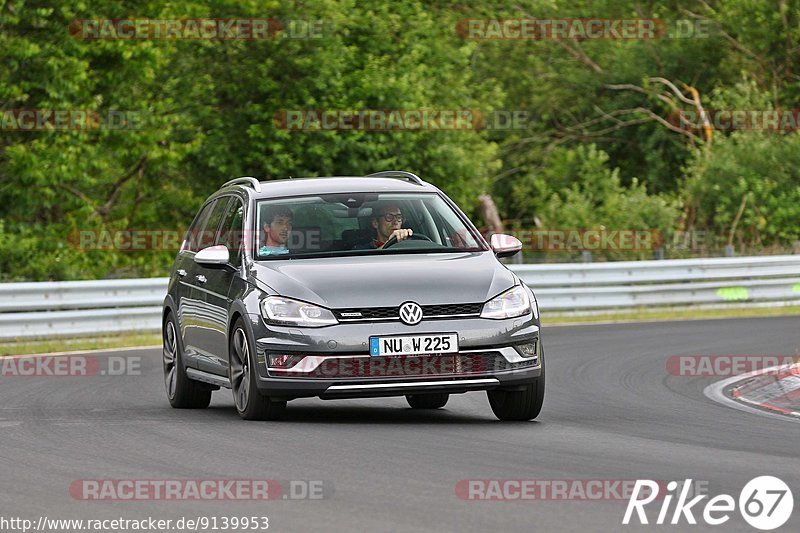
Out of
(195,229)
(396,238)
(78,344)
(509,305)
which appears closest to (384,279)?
(509,305)

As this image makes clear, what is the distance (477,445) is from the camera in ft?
32.8

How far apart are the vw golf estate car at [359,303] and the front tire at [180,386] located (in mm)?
434

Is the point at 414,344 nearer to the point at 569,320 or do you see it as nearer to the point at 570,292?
the point at 569,320

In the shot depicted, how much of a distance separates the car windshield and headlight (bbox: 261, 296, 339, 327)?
65 cm

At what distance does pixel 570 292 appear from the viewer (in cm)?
2697

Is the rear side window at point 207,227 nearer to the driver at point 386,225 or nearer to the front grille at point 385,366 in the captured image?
the driver at point 386,225

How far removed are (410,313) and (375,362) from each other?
1.27 ft

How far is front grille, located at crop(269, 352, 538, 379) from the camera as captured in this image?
10.8 metres

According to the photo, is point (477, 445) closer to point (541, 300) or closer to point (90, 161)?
point (541, 300)

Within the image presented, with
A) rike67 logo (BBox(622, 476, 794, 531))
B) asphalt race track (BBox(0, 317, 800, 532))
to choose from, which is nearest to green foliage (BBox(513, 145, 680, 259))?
asphalt race track (BBox(0, 317, 800, 532))

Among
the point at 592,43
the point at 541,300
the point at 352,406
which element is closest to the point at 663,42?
the point at 592,43

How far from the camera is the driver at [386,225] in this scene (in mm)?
11859

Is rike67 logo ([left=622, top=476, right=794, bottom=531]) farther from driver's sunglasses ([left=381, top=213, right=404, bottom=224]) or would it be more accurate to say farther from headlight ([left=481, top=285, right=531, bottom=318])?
driver's sunglasses ([left=381, top=213, right=404, bottom=224])

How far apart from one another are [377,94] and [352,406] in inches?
971
